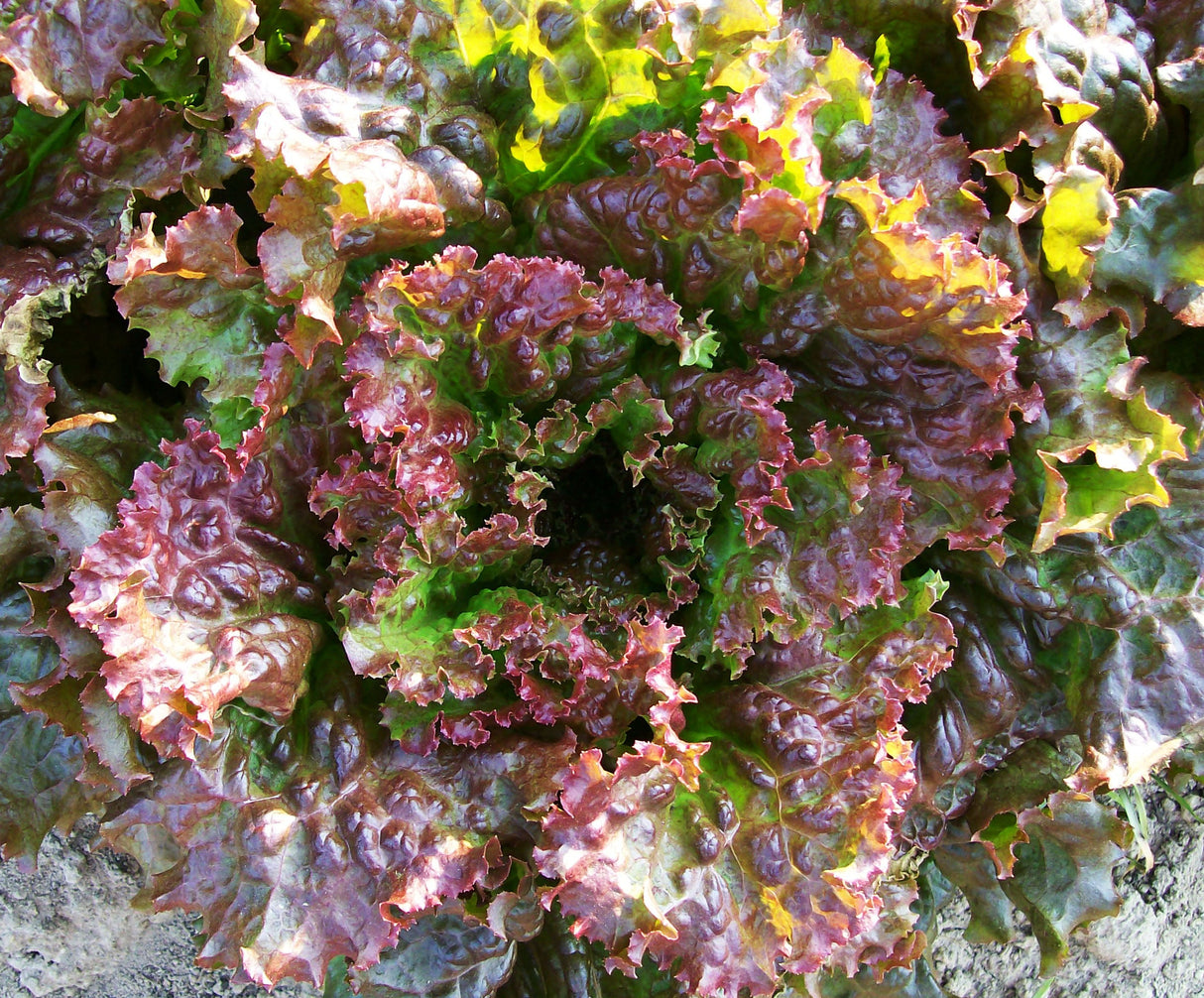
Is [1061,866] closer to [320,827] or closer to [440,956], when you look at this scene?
[440,956]

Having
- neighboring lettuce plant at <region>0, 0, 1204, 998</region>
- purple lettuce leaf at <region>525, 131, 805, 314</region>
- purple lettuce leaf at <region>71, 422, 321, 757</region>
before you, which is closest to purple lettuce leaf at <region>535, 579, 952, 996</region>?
neighboring lettuce plant at <region>0, 0, 1204, 998</region>

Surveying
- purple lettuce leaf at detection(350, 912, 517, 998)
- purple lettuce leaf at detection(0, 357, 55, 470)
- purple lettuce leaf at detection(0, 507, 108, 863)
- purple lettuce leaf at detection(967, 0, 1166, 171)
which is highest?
purple lettuce leaf at detection(967, 0, 1166, 171)

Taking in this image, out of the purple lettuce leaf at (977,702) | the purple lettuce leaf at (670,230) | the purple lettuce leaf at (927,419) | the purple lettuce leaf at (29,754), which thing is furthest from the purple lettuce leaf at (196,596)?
the purple lettuce leaf at (977,702)

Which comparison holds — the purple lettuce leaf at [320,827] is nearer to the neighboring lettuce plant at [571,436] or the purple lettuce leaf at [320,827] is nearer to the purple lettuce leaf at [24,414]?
the neighboring lettuce plant at [571,436]

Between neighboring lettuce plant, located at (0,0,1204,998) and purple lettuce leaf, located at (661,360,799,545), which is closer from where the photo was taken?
neighboring lettuce plant, located at (0,0,1204,998)

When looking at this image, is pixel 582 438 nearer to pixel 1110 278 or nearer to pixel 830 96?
pixel 830 96

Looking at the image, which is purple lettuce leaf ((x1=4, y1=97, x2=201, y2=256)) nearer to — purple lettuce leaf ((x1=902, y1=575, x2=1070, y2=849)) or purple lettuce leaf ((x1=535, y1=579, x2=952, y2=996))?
purple lettuce leaf ((x1=535, y1=579, x2=952, y2=996))

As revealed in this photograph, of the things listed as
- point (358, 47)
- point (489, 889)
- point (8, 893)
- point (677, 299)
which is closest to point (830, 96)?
point (677, 299)

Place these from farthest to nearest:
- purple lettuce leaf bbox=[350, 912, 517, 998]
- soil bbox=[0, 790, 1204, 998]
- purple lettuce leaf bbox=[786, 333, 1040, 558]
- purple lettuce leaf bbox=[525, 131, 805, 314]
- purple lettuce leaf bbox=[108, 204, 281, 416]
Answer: soil bbox=[0, 790, 1204, 998], purple lettuce leaf bbox=[350, 912, 517, 998], purple lettuce leaf bbox=[786, 333, 1040, 558], purple lettuce leaf bbox=[525, 131, 805, 314], purple lettuce leaf bbox=[108, 204, 281, 416]
